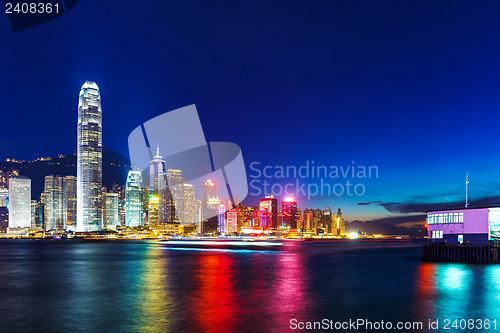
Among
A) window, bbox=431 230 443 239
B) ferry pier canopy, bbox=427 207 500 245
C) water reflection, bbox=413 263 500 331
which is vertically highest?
ferry pier canopy, bbox=427 207 500 245

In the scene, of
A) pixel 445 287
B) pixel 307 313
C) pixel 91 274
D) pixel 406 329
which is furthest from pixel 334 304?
pixel 91 274

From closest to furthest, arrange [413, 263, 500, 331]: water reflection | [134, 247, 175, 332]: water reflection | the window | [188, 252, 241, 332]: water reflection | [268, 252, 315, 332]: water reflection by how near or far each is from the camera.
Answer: [188, 252, 241, 332]: water reflection, [134, 247, 175, 332]: water reflection, [268, 252, 315, 332]: water reflection, [413, 263, 500, 331]: water reflection, the window

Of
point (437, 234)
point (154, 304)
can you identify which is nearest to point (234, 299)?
point (154, 304)

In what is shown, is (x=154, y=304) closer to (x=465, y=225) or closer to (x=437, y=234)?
(x=465, y=225)

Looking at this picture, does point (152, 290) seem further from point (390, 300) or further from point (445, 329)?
point (445, 329)

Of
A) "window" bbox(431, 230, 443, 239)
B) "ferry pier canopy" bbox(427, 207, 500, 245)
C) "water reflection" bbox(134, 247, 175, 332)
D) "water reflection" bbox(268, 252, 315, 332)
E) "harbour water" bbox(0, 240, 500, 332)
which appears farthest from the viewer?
"window" bbox(431, 230, 443, 239)

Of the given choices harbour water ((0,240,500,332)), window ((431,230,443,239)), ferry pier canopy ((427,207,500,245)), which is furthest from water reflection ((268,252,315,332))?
window ((431,230,443,239))

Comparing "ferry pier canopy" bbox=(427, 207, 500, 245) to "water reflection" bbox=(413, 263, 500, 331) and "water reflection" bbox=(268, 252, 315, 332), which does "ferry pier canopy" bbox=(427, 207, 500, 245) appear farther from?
"water reflection" bbox=(268, 252, 315, 332)

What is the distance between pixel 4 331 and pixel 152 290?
1785 centimetres

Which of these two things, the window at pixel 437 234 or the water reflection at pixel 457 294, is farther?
the window at pixel 437 234

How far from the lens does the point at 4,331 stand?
1072 inches

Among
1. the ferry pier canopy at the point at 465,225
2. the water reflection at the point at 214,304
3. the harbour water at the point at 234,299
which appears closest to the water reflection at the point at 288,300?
the harbour water at the point at 234,299

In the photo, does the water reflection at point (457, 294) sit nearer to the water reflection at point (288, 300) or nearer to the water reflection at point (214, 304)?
the water reflection at point (288, 300)

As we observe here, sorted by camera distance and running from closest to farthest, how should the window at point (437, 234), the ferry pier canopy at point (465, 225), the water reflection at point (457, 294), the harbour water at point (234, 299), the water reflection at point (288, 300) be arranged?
the harbour water at point (234, 299) < the water reflection at point (288, 300) < the water reflection at point (457, 294) < the ferry pier canopy at point (465, 225) < the window at point (437, 234)
